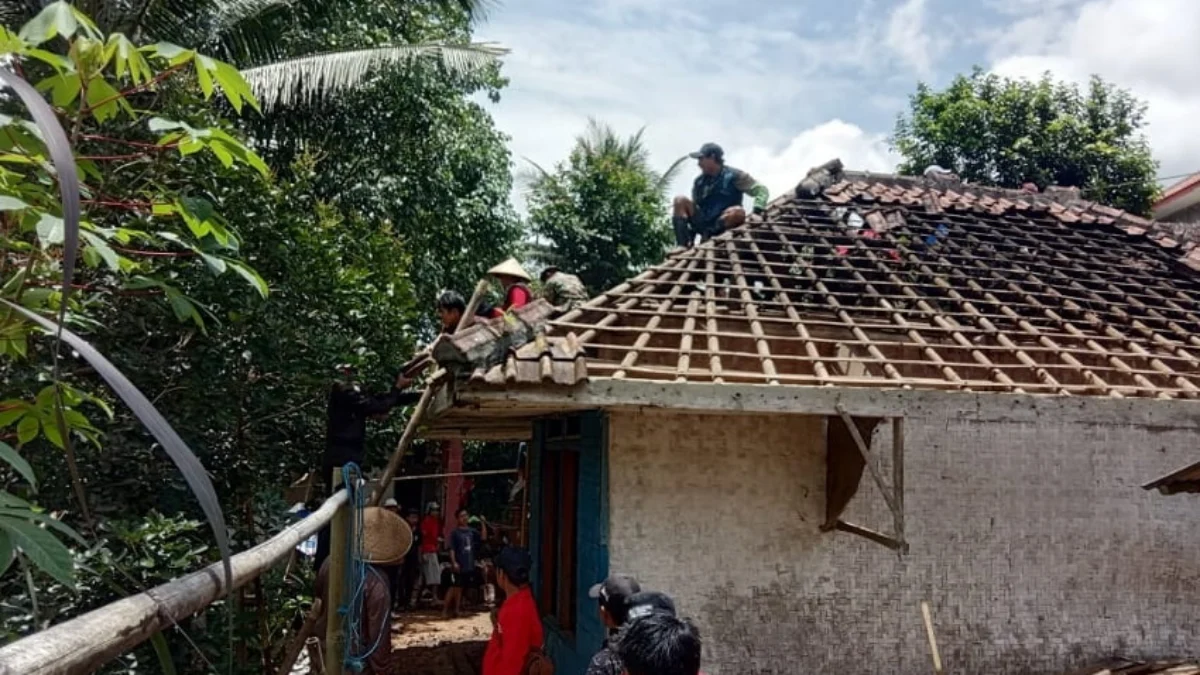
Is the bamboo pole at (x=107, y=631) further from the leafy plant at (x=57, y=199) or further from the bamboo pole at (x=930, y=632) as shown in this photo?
the bamboo pole at (x=930, y=632)

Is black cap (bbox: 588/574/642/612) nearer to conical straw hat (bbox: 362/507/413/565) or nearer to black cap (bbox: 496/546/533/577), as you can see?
black cap (bbox: 496/546/533/577)

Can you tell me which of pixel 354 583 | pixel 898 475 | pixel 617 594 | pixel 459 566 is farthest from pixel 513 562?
pixel 459 566

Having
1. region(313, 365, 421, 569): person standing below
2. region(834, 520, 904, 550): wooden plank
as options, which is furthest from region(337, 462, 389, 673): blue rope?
region(834, 520, 904, 550): wooden plank

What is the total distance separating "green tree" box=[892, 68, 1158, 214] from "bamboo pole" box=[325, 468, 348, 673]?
18160 millimetres

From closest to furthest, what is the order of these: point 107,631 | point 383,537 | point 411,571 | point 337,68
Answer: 1. point 107,631
2. point 383,537
3. point 337,68
4. point 411,571

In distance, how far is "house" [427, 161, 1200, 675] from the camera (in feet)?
19.0

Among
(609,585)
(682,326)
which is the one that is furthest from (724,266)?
(609,585)

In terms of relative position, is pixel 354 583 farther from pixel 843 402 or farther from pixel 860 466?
pixel 860 466

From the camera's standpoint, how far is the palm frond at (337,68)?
38.9 ft

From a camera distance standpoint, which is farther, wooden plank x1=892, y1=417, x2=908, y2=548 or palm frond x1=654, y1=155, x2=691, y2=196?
palm frond x1=654, y1=155, x2=691, y2=196

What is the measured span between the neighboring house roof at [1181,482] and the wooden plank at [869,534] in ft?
4.90

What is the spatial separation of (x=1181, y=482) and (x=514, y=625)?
4.00 metres

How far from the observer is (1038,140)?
63.1 ft

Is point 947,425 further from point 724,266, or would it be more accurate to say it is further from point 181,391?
point 181,391
